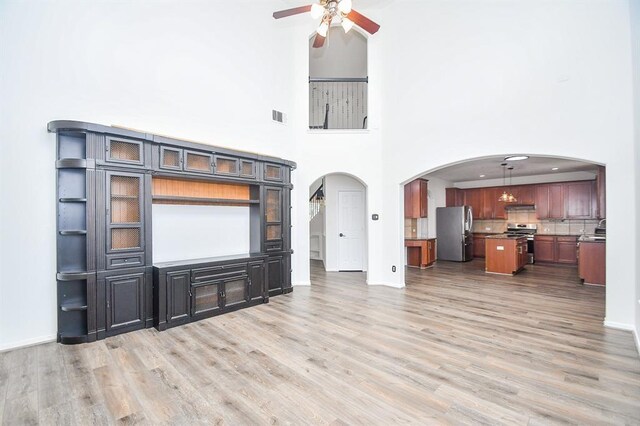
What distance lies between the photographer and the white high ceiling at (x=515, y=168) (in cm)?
718

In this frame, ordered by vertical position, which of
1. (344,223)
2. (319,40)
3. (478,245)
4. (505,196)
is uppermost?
(319,40)

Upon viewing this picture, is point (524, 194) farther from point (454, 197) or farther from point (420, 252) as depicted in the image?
point (420, 252)

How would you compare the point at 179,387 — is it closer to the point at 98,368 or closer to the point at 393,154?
the point at 98,368

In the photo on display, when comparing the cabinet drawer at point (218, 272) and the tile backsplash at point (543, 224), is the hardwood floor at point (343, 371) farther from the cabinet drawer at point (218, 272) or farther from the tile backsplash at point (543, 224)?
the tile backsplash at point (543, 224)

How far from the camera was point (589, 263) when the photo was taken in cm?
607

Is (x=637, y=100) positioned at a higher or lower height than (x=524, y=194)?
higher

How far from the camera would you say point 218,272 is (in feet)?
13.8

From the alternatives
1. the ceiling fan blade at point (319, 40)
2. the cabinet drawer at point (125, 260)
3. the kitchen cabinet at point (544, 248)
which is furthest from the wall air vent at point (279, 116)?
the kitchen cabinet at point (544, 248)

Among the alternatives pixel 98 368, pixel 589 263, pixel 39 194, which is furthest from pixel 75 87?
pixel 589 263

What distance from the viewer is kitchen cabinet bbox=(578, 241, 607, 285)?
5920 mm

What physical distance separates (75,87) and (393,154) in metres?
5.02

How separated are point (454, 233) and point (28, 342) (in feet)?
31.6

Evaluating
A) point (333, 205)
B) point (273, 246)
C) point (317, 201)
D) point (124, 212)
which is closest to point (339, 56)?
point (317, 201)

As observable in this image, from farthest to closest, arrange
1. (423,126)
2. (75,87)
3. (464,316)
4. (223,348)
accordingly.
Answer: (423,126)
(464,316)
(75,87)
(223,348)
